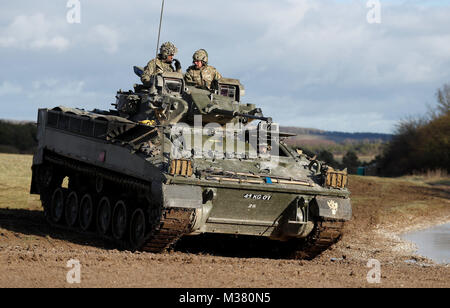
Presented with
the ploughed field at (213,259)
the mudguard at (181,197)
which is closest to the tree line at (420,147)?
the ploughed field at (213,259)

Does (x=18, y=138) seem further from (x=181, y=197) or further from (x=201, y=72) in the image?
(x=181, y=197)

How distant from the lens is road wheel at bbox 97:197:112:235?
16.5 meters

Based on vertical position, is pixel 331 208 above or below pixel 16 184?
below

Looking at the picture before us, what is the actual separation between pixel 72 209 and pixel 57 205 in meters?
0.96

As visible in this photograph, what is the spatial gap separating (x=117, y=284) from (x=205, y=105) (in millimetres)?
7003

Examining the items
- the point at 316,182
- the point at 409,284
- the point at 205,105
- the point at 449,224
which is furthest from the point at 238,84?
the point at 449,224

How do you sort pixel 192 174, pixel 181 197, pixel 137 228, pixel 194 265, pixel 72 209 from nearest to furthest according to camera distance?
pixel 194 265, pixel 181 197, pixel 192 174, pixel 137 228, pixel 72 209

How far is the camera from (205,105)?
15820 mm

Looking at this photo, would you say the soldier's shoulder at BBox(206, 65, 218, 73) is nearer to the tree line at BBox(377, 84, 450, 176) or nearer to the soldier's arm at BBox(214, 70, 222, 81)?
the soldier's arm at BBox(214, 70, 222, 81)

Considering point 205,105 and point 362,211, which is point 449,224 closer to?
point 362,211

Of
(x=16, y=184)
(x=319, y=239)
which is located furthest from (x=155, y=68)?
(x=16, y=184)

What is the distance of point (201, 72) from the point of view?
687 inches
